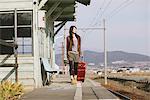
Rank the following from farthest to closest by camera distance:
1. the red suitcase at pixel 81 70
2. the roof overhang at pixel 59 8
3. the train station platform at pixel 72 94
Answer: the roof overhang at pixel 59 8
the train station platform at pixel 72 94
the red suitcase at pixel 81 70

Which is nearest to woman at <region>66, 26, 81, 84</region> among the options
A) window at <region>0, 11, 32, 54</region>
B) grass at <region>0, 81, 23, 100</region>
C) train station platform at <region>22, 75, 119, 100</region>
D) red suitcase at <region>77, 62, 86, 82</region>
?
red suitcase at <region>77, 62, 86, 82</region>

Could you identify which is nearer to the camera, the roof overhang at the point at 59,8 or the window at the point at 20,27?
the window at the point at 20,27

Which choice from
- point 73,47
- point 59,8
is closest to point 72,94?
point 73,47

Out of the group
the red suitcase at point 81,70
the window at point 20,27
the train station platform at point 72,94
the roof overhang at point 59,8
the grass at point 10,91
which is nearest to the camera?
the grass at point 10,91

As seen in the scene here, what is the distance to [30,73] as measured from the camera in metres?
18.1

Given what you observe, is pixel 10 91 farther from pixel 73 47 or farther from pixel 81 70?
pixel 73 47

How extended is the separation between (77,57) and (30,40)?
25.9ft

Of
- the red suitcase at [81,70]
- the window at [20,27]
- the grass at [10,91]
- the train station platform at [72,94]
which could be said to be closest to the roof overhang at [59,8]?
the window at [20,27]

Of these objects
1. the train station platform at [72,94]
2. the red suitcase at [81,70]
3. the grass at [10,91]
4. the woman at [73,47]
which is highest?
the woman at [73,47]

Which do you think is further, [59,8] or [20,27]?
[59,8]

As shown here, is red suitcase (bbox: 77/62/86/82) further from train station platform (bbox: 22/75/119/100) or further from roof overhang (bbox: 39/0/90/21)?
roof overhang (bbox: 39/0/90/21)

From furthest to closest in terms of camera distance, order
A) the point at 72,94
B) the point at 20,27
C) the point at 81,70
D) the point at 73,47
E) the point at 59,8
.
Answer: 1. the point at 59,8
2. the point at 20,27
3. the point at 72,94
4. the point at 81,70
5. the point at 73,47

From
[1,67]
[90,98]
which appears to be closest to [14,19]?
[1,67]

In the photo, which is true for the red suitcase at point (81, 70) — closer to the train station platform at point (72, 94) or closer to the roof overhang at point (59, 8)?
the train station platform at point (72, 94)
